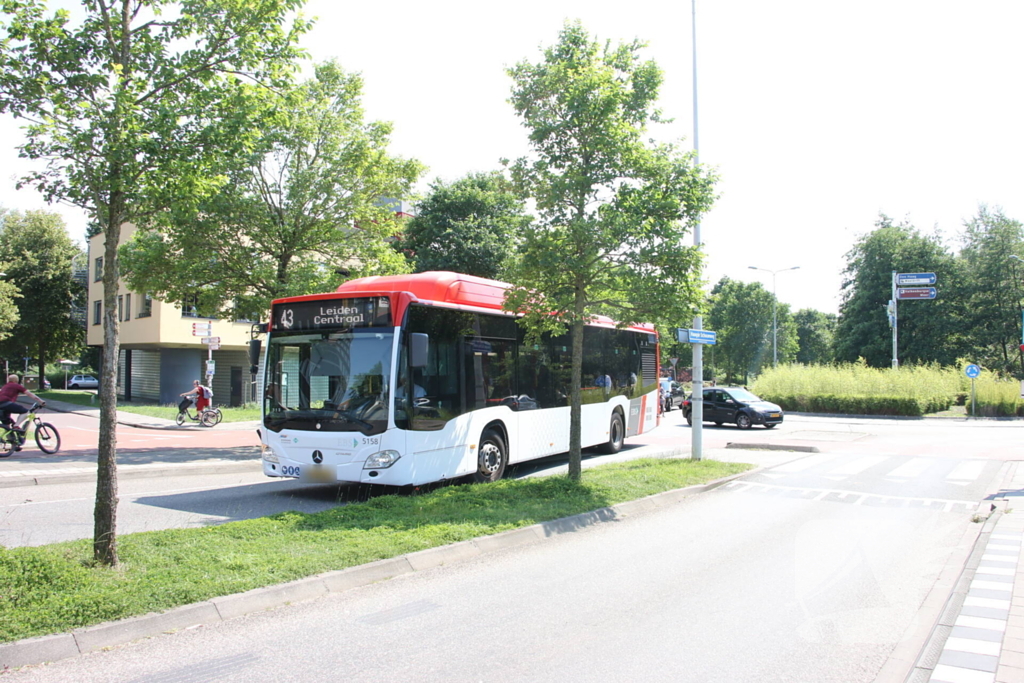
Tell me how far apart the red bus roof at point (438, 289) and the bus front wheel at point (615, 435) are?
5.14m

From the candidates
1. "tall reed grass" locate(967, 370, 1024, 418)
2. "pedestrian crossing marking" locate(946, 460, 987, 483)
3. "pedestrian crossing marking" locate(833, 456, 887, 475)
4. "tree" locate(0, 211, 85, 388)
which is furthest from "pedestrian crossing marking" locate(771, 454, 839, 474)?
"tree" locate(0, 211, 85, 388)

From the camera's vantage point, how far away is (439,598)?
6004mm

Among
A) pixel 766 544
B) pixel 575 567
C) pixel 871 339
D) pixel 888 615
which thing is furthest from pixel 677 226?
pixel 871 339

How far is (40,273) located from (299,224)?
3600cm

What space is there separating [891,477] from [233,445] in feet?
51.7

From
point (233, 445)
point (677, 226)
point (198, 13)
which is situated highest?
point (198, 13)

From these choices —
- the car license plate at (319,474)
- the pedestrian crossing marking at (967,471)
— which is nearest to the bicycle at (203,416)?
A: the car license plate at (319,474)

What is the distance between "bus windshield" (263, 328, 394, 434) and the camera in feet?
32.1

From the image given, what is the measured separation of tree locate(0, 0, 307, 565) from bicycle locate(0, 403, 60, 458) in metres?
11.0

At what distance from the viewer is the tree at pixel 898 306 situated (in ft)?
169

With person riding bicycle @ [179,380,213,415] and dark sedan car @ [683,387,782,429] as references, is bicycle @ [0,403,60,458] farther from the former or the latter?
dark sedan car @ [683,387,782,429]

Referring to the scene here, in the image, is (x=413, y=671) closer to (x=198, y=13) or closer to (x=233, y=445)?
(x=198, y=13)

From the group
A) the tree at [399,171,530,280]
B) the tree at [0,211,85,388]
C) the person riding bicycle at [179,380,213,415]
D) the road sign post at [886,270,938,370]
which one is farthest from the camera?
the tree at [0,211,85,388]

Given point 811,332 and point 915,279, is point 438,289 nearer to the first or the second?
point 915,279
